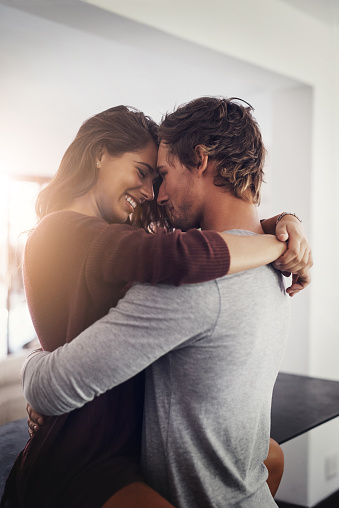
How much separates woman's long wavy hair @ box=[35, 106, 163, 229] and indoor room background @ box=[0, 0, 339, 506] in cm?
79

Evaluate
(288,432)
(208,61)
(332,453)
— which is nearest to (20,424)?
(288,432)

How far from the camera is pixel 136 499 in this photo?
899 mm

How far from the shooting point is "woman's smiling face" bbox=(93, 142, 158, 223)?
1.33 meters

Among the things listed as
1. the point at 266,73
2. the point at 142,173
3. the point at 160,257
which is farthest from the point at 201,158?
the point at 266,73

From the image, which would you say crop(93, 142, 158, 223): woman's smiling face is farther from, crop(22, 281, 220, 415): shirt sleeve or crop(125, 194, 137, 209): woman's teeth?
crop(22, 281, 220, 415): shirt sleeve

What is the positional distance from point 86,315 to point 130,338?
7.4 inches

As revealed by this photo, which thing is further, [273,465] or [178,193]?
[273,465]

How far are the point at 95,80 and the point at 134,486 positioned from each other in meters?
4.35

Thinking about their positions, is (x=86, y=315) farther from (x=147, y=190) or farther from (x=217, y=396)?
(x=147, y=190)

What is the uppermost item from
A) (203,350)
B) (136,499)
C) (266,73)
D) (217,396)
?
(266,73)

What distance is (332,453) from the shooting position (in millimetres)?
3131

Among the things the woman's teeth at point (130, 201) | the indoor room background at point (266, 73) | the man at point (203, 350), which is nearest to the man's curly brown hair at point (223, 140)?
the man at point (203, 350)

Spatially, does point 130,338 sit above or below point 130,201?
below

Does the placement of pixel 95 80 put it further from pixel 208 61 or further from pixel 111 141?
pixel 111 141
